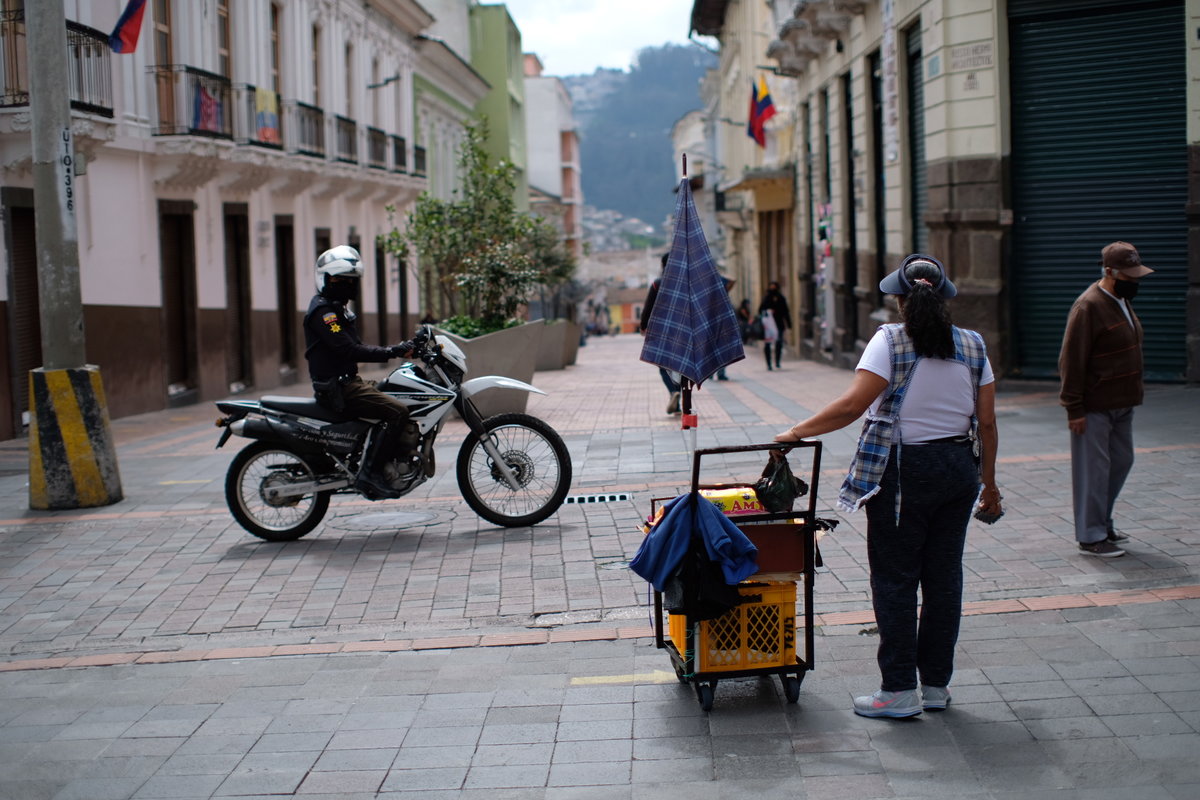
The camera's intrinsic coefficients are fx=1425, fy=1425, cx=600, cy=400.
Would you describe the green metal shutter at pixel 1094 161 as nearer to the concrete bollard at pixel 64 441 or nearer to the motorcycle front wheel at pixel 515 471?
the motorcycle front wheel at pixel 515 471

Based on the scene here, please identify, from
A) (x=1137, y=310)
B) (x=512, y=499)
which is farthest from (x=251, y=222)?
(x=512, y=499)

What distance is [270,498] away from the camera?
348 inches

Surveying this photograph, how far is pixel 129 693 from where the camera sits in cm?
584

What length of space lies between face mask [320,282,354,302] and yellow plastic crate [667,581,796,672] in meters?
4.17

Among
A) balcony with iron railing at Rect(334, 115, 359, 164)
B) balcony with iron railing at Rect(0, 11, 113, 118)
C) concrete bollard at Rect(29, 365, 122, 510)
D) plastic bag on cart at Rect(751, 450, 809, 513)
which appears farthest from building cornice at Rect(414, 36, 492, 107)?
plastic bag on cart at Rect(751, 450, 809, 513)

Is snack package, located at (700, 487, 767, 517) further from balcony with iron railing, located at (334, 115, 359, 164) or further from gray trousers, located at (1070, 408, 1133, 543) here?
balcony with iron railing, located at (334, 115, 359, 164)

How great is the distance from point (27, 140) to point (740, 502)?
12985 mm

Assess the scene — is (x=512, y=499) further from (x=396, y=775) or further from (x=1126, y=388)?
(x=396, y=775)

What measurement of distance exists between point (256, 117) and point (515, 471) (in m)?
16.0

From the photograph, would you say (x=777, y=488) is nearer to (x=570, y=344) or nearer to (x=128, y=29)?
(x=128, y=29)

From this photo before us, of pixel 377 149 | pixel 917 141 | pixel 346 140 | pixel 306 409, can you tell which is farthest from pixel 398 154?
pixel 306 409

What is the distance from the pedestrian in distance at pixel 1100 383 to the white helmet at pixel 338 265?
164 inches

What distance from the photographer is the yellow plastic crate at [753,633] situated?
17.2 ft

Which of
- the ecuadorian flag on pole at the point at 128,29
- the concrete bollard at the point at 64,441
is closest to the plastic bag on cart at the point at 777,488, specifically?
the concrete bollard at the point at 64,441
